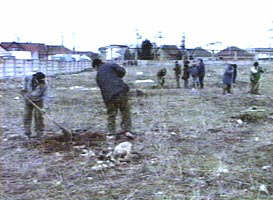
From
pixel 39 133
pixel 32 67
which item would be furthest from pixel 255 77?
pixel 32 67

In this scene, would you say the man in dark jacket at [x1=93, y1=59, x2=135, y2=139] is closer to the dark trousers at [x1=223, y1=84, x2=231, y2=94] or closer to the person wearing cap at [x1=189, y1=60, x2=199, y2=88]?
the dark trousers at [x1=223, y1=84, x2=231, y2=94]

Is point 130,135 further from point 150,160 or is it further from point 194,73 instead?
point 194,73

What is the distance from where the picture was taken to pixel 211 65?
130ft

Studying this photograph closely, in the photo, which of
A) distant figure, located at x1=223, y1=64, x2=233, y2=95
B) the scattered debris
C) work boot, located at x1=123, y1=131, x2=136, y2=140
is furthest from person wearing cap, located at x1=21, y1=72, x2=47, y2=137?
distant figure, located at x1=223, y1=64, x2=233, y2=95

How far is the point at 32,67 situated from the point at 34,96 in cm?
2086

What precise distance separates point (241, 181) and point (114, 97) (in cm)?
312

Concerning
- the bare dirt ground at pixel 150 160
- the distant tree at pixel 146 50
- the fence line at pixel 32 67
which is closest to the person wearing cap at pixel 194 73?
the fence line at pixel 32 67

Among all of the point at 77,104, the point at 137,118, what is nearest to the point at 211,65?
the point at 77,104

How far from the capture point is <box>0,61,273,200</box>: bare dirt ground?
461cm

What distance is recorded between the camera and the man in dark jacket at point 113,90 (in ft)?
24.4

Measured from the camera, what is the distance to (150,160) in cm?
586

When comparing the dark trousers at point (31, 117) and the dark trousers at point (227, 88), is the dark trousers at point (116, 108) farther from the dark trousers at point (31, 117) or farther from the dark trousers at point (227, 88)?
the dark trousers at point (227, 88)

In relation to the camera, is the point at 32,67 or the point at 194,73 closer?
the point at 194,73

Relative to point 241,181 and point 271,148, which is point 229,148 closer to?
point 271,148
